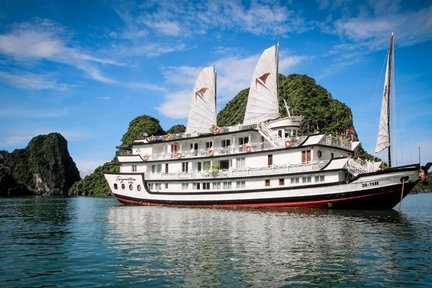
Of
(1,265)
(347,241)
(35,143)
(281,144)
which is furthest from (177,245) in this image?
(35,143)

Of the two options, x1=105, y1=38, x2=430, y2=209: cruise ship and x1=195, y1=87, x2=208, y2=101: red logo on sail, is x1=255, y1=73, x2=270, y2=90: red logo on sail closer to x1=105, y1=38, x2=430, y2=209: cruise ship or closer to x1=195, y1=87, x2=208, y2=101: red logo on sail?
x1=105, y1=38, x2=430, y2=209: cruise ship

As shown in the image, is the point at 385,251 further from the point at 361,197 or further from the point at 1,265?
the point at 361,197

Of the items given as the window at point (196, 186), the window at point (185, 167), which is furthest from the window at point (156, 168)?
the window at point (196, 186)

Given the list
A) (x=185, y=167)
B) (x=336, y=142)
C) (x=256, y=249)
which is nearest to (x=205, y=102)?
(x=185, y=167)

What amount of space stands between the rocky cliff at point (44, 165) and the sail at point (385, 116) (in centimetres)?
11456

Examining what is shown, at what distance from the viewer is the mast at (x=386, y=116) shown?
86.5 ft

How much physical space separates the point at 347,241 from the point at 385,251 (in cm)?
187

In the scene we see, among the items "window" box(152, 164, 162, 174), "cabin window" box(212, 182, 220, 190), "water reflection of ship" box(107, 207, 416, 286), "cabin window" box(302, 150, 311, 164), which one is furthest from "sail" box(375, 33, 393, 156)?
"window" box(152, 164, 162, 174)

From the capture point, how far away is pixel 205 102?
121 feet

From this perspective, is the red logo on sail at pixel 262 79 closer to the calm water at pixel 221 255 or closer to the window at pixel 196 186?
the window at pixel 196 186

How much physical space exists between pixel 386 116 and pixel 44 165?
121770 millimetres

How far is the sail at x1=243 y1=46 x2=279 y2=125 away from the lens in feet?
108

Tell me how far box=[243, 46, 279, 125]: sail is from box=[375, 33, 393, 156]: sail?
29.2 ft

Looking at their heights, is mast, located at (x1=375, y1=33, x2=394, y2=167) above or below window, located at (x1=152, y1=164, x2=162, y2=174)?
above
